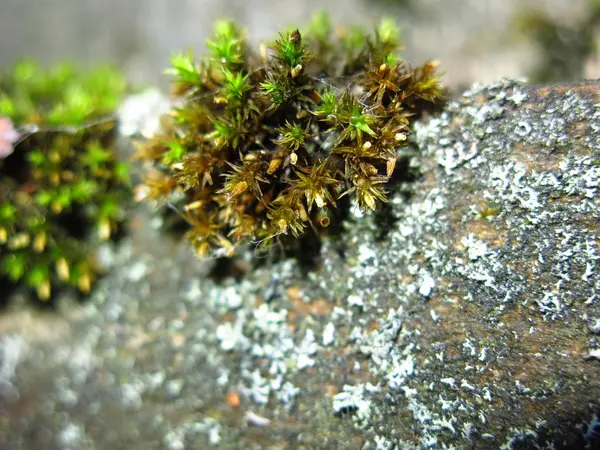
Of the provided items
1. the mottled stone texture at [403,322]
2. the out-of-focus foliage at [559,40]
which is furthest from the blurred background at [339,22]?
the mottled stone texture at [403,322]

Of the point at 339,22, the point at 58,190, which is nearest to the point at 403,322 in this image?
the point at 58,190

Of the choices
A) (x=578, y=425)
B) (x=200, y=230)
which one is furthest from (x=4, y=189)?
(x=578, y=425)

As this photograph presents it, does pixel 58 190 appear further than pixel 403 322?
Yes

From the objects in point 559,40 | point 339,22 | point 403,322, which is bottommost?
point 403,322

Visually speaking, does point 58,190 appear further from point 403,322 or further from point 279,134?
point 403,322

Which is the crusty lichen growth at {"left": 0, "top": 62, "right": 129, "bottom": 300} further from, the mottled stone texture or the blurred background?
the blurred background

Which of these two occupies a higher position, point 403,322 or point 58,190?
point 58,190

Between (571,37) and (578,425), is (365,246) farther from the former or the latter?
(571,37)

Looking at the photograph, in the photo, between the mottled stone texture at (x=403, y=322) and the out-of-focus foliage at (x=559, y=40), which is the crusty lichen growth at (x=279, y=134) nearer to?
the mottled stone texture at (x=403, y=322)

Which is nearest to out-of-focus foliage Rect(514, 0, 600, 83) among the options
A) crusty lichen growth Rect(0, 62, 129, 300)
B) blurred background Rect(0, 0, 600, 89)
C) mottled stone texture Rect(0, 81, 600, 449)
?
blurred background Rect(0, 0, 600, 89)
